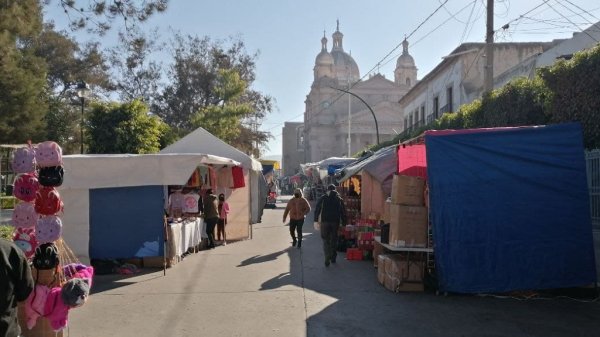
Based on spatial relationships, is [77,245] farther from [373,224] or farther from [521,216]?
[521,216]

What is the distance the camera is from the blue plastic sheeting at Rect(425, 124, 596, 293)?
8320mm

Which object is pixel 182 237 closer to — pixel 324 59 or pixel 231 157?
A: pixel 231 157

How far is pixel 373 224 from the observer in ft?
42.9

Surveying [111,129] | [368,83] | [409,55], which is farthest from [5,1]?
[409,55]

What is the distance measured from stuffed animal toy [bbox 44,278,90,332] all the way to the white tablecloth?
547cm

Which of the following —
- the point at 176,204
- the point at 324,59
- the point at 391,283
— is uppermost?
the point at 324,59

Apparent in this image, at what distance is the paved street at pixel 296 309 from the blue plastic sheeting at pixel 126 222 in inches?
19.9

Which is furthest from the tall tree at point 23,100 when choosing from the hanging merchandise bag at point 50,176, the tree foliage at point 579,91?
the tree foliage at point 579,91

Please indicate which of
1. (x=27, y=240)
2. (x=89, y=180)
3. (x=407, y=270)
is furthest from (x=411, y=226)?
(x=89, y=180)

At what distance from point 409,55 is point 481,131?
288ft

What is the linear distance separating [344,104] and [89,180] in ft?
270

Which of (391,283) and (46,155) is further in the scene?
(391,283)

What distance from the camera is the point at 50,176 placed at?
630 cm

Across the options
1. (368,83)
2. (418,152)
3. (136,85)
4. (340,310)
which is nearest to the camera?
(340,310)
